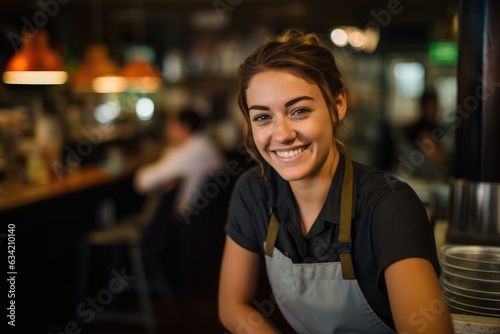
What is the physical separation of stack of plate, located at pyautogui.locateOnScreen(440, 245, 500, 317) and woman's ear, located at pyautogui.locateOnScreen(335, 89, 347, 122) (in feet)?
1.89

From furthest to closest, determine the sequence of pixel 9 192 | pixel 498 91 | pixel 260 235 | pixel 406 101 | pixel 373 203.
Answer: pixel 406 101, pixel 9 192, pixel 498 91, pixel 260 235, pixel 373 203

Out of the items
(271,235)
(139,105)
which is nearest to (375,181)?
(271,235)

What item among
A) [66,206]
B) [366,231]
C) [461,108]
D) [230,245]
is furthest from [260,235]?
[66,206]

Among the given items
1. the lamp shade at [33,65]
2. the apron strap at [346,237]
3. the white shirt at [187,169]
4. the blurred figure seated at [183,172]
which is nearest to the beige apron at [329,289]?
the apron strap at [346,237]

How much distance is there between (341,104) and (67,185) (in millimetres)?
3328

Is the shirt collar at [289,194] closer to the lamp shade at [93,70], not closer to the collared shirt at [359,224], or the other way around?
the collared shirt at [359,224]

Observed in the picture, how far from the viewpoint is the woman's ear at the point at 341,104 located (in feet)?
5.86

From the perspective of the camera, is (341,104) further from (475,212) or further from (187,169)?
(187,169)

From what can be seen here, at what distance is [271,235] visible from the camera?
72.2 inches

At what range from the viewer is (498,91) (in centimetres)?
216

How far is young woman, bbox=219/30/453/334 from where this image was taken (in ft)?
4.99

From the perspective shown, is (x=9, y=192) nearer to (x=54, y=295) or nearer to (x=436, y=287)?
(x=54, y=295)

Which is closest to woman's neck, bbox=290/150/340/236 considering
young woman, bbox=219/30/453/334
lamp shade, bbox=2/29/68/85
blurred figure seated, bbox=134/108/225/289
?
young woman, bbox=219/30/453/334

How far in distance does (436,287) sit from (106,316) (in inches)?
133
